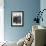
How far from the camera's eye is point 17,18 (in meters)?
5.71

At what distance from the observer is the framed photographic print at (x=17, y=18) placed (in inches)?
224

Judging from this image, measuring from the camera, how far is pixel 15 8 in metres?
5.68

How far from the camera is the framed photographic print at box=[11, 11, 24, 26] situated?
18.7 ft

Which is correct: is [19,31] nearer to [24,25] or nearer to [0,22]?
[24,25]

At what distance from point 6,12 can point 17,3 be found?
1.96ft

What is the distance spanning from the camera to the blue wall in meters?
5.67

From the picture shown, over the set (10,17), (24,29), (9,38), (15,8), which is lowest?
(9,38)

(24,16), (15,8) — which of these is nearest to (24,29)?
(24,16)

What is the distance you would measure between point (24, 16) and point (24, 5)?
0.46 meters

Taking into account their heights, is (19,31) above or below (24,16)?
below

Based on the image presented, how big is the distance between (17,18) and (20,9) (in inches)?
15.7

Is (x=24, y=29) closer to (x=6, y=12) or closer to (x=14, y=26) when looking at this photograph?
(x=14, y=26)

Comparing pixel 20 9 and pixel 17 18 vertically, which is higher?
pixel 20 9

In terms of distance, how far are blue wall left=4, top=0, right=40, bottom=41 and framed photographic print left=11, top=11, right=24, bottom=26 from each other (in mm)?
126
